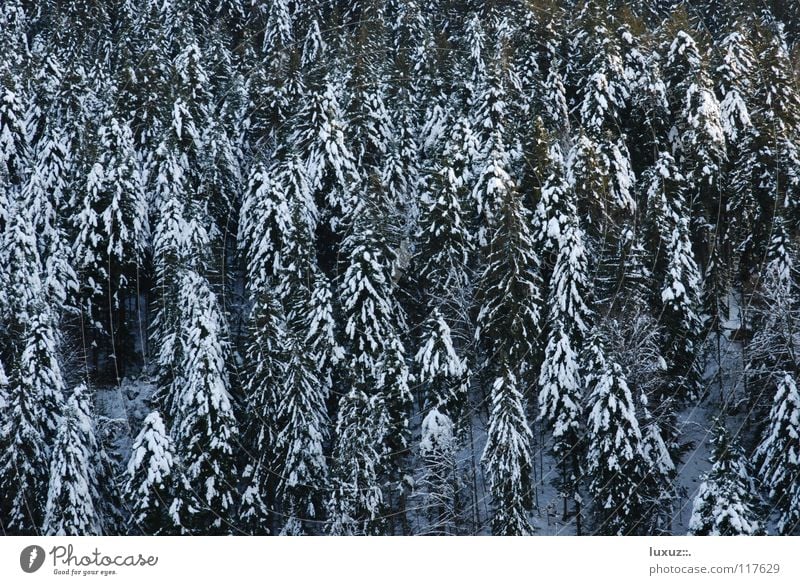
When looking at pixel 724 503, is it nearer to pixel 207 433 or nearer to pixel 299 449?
pixel 299 449

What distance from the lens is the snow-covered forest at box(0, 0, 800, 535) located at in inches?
1358

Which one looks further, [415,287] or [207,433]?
[415,287]

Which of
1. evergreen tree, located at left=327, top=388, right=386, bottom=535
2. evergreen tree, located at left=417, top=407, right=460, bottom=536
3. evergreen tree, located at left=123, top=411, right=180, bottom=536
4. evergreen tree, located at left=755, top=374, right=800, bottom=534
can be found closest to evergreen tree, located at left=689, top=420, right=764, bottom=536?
evergreen tree, located at left=755, top=374, right=800, bottom=534

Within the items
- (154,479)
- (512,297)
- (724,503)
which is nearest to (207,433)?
(154,479)

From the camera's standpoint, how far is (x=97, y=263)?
143ft

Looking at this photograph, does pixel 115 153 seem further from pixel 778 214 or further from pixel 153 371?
pixel 778 214

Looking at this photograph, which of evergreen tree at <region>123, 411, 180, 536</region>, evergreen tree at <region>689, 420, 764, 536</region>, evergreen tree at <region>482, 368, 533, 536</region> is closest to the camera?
evergreen tree at <region>689, 420, 764, 536</region>

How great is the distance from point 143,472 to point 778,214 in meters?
31.4

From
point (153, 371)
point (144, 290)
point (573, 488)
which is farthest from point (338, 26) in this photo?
point (573, 488)
